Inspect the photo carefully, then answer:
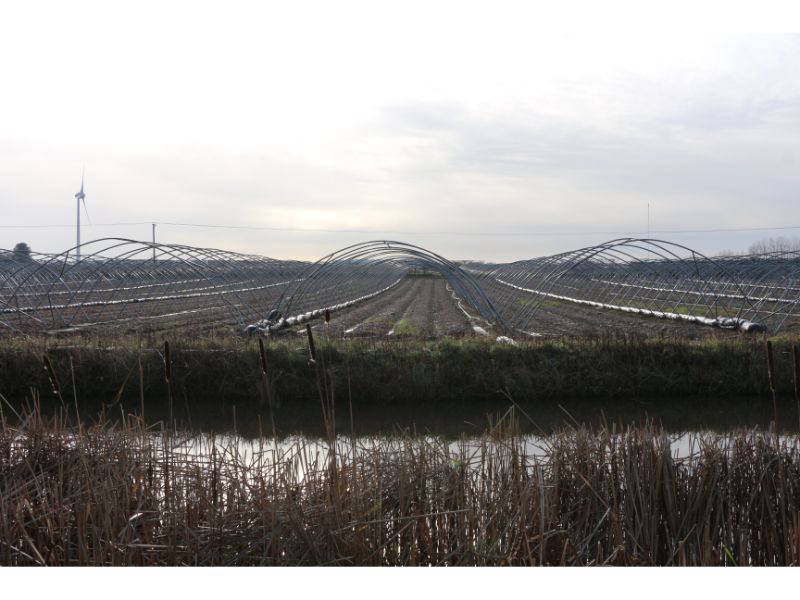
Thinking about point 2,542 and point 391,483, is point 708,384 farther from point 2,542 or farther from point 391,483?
point 2,542

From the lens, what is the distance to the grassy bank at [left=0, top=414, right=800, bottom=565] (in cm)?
397

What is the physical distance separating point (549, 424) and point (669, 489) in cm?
479

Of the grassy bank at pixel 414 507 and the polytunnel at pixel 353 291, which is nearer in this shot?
the grassy bank at pixel 414 507

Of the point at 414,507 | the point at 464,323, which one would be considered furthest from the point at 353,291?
the point at 414,507

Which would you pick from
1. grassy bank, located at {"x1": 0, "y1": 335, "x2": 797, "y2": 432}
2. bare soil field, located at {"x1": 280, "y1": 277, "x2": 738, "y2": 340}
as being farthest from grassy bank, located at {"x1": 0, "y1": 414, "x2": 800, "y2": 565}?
bare soil field, located at {"x1": 280, "y1": 277, "x2": 738, "y2": 340}

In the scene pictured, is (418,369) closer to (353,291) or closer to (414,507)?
(414,507)

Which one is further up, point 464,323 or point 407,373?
point 464,323

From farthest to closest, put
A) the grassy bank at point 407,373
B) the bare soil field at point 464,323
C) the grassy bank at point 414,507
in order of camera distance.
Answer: the bare soil field at point 464,323
the grassy bank at point 407,373
the grassy bank at point 414,507

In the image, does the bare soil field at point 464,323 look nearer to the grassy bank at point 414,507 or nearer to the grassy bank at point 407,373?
the grassy bank at point 407,373

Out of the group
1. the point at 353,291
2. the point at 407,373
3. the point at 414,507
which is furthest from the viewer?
the point at 353,291

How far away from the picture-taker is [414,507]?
443 centimetres

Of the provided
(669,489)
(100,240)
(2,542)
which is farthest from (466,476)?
(100,240)

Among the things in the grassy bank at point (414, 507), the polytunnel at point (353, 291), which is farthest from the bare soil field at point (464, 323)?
the grassy bank at point (414, 507)

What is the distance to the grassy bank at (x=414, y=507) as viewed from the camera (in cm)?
397
